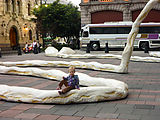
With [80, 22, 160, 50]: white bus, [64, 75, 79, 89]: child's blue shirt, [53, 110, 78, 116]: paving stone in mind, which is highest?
[80, 22, 160, 50]: white bus

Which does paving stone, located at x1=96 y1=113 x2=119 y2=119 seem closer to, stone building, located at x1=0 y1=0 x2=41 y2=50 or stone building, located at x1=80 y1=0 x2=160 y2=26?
stone building, located at x1=80 y1=0 x2=160 y2=26

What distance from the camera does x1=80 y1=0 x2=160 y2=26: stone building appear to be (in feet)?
93.2

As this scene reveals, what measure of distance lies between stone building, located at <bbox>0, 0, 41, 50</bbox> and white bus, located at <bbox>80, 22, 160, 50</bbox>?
1267cm

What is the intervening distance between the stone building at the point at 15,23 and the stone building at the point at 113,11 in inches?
464

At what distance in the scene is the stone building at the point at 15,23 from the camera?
113 feet

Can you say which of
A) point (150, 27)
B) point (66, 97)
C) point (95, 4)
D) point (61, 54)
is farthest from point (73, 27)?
point (66, 97)

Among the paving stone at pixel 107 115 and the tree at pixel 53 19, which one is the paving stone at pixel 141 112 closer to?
the paving stone at pixel 107 115

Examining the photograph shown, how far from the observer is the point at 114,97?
544cm

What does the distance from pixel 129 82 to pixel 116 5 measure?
2273 cm

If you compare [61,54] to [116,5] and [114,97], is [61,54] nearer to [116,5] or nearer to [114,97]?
[114,97]

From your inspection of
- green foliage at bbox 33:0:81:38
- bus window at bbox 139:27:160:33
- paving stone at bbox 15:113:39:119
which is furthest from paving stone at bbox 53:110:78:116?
green foliage at bbox 33:0:81:38

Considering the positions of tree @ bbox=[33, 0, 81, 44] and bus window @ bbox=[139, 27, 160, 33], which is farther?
tree @ bbox=[33, 0, 81, 44]

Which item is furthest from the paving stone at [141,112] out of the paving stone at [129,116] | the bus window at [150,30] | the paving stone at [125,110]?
the bus window at [150,30]

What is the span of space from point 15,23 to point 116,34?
17.2m
